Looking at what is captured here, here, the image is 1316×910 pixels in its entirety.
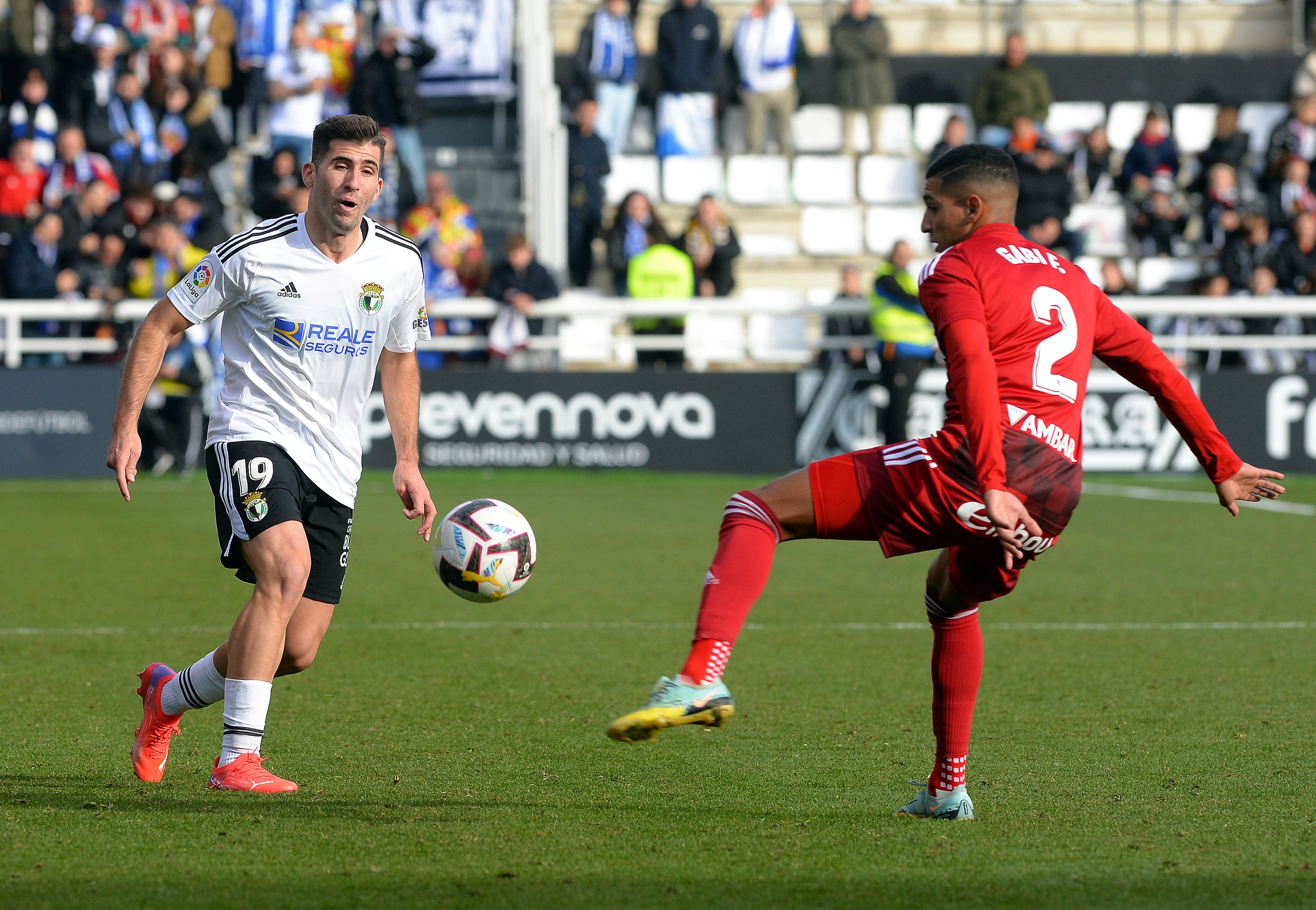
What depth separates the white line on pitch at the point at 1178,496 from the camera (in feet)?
47.3

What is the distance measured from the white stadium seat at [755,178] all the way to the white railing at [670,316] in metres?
3.59

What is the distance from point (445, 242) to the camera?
58.2ft

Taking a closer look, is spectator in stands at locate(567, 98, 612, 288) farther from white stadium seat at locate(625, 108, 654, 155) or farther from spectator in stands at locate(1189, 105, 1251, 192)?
spectator in stands at locate(1189, 105, 1251, 192)

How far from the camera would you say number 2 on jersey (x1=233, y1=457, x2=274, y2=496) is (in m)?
5.27

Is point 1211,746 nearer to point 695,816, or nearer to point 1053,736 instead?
point 1053,736

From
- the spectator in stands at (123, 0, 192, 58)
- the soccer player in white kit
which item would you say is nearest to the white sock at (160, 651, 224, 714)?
the soccer player in white kit

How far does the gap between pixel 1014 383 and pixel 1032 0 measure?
2155 centimetres

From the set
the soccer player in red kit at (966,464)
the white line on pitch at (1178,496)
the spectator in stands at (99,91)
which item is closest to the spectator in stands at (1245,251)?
the white line on pitch at (1178,496)

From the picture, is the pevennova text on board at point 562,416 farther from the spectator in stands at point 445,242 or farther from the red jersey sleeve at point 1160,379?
the red jersey sleeve at point 1160,379

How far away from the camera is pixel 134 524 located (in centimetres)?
1320

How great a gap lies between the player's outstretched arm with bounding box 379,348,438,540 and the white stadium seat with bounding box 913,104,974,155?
17461 mm

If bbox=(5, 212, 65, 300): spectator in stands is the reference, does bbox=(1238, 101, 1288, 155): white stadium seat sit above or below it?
above

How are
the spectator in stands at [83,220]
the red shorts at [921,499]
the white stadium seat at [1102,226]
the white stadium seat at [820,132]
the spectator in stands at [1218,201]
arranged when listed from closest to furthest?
the red shorts at [921,499]
the spectator in stands at [83,220]
the spectator in stands at [1218,201]
the white stadium seat at [1102,226]
the white stadium seat at [820,132]

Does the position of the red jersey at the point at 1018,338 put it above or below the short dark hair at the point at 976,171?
below
